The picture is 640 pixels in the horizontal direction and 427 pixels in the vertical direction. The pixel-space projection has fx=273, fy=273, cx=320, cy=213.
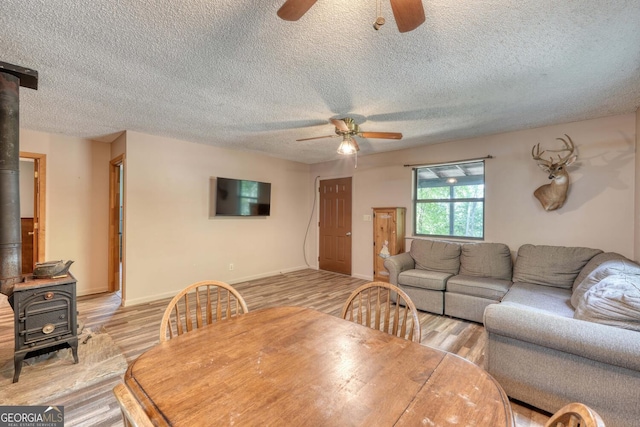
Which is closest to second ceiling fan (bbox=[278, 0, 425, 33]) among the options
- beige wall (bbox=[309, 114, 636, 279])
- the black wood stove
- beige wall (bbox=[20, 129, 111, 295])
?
the black wood stove

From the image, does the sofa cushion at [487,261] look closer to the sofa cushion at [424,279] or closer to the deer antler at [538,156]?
the sofa cushion at [424,279]

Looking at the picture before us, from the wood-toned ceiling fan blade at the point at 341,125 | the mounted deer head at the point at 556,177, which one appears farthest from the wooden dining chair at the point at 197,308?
the mounted deer head at the point at 556,177

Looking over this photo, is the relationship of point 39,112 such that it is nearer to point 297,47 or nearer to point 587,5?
point 297,47

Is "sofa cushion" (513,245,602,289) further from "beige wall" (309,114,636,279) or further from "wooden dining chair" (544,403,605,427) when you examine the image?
"wooden dining chair" (544,403,605,427)

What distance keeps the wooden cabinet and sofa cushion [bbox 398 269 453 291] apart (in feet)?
2.17

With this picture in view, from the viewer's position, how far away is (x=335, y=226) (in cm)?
581

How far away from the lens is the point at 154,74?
2.21 m

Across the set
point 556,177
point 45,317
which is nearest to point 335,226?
point 556,177

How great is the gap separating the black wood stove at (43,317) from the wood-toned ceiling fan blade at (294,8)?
104 inches

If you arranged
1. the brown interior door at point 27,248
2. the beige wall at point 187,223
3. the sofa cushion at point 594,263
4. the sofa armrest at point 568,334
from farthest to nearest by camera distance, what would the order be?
the brown interior door at point 27,248 < the beige wall at point 187,223 < the sofa cushion at point 594,263 < the sofa armrest at point 568,334

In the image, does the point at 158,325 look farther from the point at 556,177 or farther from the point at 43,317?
the point at 556,177

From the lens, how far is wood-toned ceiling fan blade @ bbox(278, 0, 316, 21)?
3.88 ft

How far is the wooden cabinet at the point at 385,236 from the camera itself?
4.51 meters

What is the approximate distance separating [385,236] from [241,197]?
2609mm
